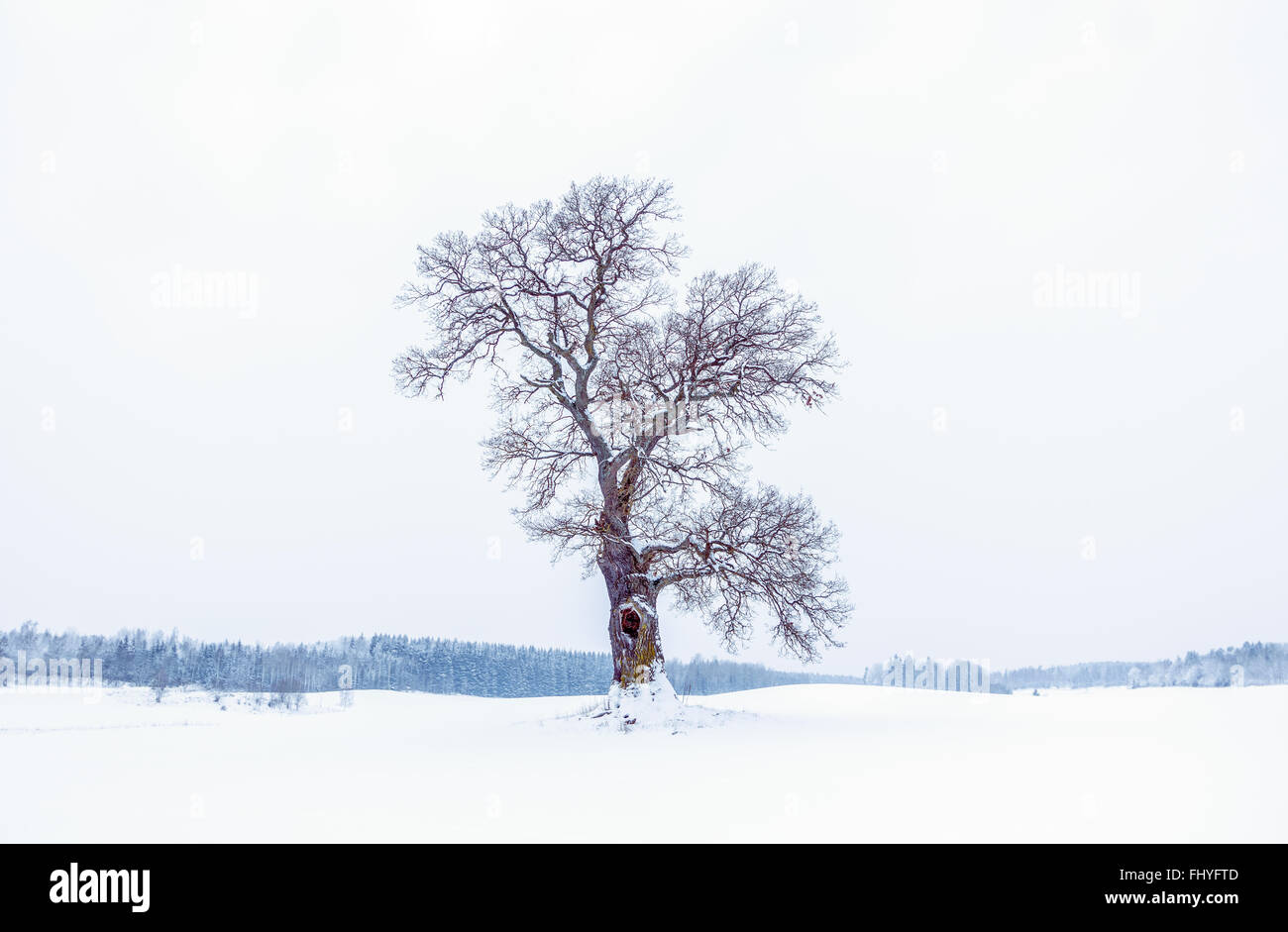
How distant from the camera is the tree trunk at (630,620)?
1614 centimetres

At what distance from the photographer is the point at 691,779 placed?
847cm

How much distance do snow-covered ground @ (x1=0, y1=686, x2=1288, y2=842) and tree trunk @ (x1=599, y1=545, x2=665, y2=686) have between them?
1.61 meters

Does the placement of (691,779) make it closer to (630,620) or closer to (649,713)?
(649,713)

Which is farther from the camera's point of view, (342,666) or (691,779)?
(342,666)
